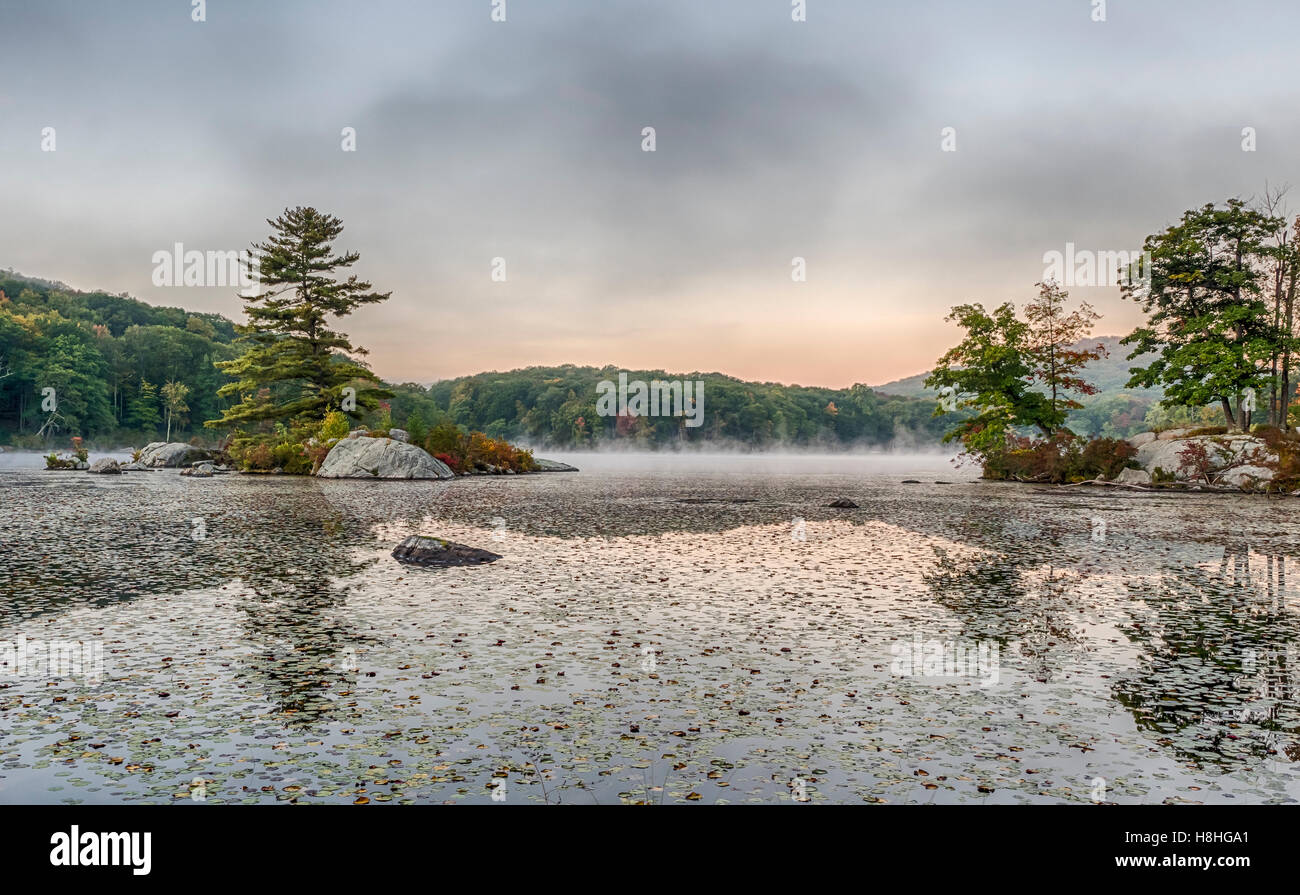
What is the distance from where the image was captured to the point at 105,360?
298 feet

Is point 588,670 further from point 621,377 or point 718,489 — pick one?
point 621,377

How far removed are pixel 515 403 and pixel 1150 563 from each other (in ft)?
474

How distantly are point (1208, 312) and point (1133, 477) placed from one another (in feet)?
38.7

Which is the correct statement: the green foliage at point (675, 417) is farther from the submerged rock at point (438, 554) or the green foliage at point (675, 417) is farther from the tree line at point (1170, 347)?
the submerged rock at point (438, 554)

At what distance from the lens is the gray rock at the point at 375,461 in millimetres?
43969

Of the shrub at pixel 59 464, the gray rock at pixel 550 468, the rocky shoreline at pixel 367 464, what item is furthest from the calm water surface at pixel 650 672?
the gray rock at pixel 550 468

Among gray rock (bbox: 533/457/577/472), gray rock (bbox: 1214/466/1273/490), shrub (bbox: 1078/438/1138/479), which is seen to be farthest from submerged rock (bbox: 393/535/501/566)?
gray rock (bbox: 533/457/577/472)

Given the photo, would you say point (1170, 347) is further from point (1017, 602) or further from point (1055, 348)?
point (1017, 602)

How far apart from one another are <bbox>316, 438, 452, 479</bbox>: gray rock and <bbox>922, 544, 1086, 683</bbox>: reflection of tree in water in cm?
3520

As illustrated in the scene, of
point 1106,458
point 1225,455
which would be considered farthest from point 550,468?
point 1225,455

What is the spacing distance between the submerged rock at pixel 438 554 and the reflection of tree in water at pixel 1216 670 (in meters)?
11.3

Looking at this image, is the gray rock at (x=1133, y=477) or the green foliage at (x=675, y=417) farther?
the green foliage at (x=675, y=417)

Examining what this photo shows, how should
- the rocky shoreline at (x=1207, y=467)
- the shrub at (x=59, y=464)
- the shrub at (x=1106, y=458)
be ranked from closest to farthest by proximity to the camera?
the rocky shoreline at (x=1207, y=467)
the shrub at (x=1106, y=458)
the shrub at (x=59, y=464)

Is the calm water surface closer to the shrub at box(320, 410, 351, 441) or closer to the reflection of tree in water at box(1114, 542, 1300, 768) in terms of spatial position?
the reflection of tree in water at box(1114, 542, 1300, 768)
